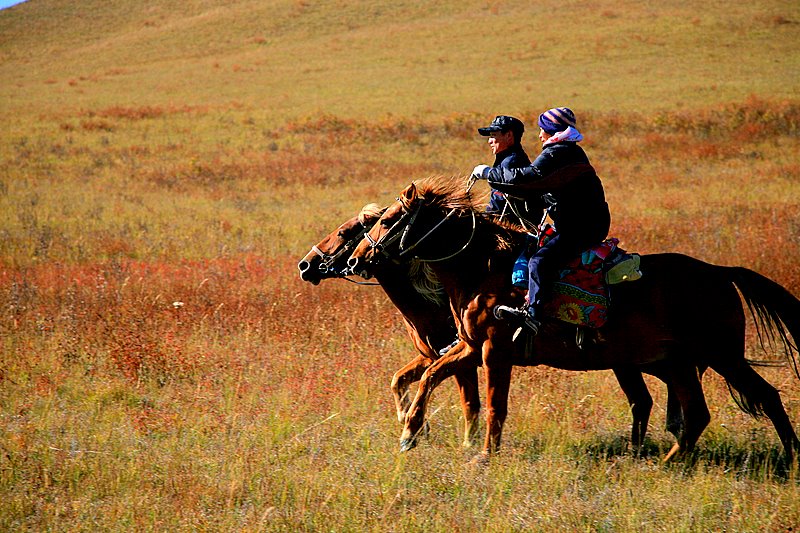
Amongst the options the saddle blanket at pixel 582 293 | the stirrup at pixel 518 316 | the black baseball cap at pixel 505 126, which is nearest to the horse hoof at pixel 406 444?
the stirrup at pixel 518 316

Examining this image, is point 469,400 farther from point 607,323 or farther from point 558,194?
point 558,194

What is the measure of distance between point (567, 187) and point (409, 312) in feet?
6.11

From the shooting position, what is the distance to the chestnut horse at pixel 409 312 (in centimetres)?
677

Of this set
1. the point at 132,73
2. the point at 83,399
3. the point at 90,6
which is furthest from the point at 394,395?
the point at 90,6

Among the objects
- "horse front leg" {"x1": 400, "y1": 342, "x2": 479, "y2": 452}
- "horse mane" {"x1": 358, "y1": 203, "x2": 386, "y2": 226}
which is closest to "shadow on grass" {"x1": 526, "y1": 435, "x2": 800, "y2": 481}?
"horse front leg" {"x1": 400, "y1": 342, "x2": 479, "y2": 452}

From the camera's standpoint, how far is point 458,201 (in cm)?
641

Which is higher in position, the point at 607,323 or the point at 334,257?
the point at 334,257

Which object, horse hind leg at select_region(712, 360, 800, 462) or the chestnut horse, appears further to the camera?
the chestnut horse


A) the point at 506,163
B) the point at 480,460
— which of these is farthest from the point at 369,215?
the point at 480,460

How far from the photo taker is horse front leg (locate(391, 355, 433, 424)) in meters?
6.72

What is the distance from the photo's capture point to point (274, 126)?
3133 centimetres

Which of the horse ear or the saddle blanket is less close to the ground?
the horse ear

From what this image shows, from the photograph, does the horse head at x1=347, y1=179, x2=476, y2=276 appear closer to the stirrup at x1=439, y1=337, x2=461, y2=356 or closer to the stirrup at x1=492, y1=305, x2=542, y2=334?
the stirrup at x1=492, y1=305, x2=542, y2=334

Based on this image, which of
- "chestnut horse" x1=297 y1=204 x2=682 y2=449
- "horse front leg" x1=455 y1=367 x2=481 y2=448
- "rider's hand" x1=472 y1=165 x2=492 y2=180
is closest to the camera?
"rider's hand" x1=472 y1=165 x2=492 y2=180
